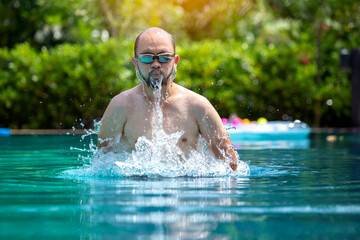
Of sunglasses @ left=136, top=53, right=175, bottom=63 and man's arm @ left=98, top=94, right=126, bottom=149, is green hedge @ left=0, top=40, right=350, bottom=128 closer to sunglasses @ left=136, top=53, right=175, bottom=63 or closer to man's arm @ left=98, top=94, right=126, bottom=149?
man's arm @ left=98, top=94, right=126, bottom=149

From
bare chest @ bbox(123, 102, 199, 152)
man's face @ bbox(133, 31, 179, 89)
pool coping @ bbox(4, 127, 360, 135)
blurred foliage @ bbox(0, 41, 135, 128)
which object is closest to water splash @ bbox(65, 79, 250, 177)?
bare chest @ bbox(123, 102, 199, 152)

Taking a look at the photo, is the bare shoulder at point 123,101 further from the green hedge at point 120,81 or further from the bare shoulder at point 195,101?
the green hedge at point 120,81

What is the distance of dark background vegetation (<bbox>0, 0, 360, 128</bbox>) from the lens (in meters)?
16.1

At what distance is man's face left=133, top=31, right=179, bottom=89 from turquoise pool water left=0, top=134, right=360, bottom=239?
2.85 feet

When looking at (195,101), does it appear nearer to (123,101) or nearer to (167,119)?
(167,119)

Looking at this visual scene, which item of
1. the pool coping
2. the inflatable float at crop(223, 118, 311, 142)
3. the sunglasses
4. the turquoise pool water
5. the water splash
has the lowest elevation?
the turquoise pool water

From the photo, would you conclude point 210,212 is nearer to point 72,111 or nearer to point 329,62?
point 72,111

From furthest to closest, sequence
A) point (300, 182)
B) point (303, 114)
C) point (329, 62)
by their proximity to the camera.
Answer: point (329, 62) → point (303, 114) → point (300, 182)

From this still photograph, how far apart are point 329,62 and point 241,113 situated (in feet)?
11.6

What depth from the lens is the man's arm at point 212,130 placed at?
608 cm

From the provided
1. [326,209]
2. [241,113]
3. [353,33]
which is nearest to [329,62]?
[353,33]

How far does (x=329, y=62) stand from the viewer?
18734mm

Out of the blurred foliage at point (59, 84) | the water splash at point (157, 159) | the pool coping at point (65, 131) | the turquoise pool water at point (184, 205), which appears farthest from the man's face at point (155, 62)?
the blurred foliage at point (59, 84)

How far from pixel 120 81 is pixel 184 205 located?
1184 cm
